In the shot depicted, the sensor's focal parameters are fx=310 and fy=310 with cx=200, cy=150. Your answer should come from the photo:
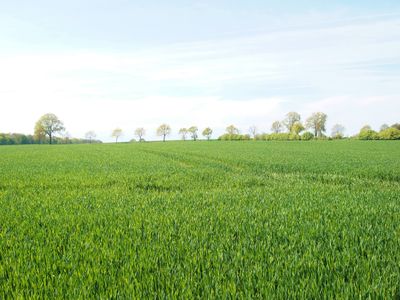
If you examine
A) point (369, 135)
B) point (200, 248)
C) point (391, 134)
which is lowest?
point (200, 248)

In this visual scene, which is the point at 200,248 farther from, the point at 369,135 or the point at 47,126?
the point at 47,126

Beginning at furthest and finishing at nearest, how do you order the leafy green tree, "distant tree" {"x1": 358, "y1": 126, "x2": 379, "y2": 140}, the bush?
1. the leafy green tree
2. "distant tree" {"x1": 358, "y1": 126, "x2": 379, "y2": 140}
3. the bush

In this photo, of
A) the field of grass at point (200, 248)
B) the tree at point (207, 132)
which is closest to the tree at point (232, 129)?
the tree at point (207, 132)

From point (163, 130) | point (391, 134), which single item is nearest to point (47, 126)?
point (163, 130)

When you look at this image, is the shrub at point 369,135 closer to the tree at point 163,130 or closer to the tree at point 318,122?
the tree at point 318,122

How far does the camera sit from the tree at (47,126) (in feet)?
459

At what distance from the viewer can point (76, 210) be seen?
843 centimetres

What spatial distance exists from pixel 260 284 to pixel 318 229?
2967 millimetres

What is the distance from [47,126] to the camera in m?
142

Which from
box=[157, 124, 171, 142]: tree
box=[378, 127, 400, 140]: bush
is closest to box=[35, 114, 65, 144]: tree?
box=[157, 124, 171, 142]: tree

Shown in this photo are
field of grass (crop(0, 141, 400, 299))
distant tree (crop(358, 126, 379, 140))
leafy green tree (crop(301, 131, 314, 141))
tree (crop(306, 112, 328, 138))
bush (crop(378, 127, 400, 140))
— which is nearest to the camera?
field of grass (crop(0, 141, 400, 299))

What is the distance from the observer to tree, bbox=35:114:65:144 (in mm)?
139875

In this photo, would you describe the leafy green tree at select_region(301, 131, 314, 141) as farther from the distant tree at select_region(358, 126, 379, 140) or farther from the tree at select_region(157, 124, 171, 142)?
the tree at select_region(157, 124, 171, 142)

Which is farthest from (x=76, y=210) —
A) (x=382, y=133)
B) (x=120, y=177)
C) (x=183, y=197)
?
(x=382, y=133)
